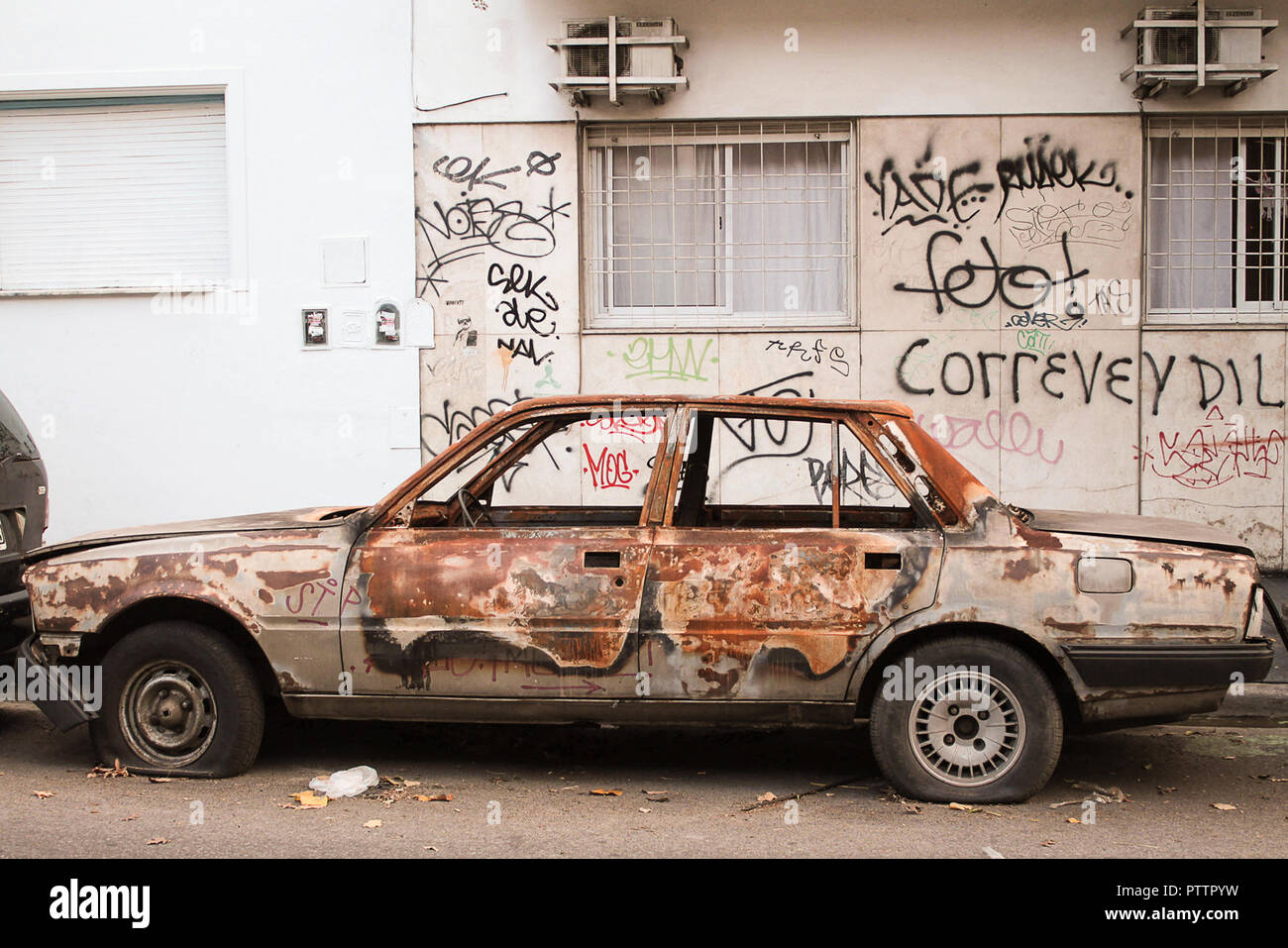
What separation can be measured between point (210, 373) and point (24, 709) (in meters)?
3.82

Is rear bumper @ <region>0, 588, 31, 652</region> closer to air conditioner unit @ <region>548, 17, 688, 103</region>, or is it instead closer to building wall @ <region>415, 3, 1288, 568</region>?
building wall @ <region>415, 3, 1288, 568</region>

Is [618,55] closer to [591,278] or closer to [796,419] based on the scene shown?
[591,278]

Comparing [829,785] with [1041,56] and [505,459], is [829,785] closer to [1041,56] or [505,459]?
[505,459]

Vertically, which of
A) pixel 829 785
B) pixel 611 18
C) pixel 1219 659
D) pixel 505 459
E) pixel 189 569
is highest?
pixel 611 18

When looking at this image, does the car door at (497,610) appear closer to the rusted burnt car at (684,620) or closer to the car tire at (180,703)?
the rusted burnt car at (684,620)

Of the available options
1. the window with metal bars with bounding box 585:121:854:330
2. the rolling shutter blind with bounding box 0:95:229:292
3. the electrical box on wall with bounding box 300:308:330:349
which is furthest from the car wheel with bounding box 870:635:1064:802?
the rolling shutter blind with bounding box 0:95:229:292

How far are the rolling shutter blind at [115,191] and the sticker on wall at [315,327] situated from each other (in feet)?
2.72

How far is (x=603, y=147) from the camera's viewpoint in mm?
9516

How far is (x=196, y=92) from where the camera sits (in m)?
9.64

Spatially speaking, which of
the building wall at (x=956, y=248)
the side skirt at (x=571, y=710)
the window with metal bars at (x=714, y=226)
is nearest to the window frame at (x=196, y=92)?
the building wall at (x=956, y=248)

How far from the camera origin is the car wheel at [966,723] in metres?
4.57

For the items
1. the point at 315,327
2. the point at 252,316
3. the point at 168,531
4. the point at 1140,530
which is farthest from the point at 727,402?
the point at 252,316

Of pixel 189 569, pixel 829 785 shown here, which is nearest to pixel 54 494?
pixel 189 569

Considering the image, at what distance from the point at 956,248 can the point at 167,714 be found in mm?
6548
